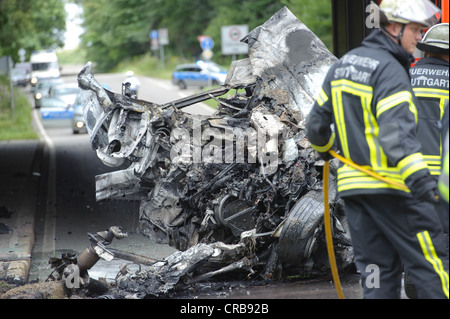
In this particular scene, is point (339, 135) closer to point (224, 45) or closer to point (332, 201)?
point (332, 201)

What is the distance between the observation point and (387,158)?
3961 mm

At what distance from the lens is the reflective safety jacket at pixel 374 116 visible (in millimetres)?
3836

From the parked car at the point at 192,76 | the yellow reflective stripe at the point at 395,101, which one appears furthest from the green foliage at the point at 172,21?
the yellow reflective stripe at the point at 395,101

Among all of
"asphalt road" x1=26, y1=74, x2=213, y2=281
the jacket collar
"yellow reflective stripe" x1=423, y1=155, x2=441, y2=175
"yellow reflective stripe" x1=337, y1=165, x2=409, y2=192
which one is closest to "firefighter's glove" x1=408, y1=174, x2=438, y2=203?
"yellow reflective stripe" x1=337, y1=165, x2=409, y2=192

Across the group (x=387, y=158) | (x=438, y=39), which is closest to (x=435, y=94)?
(x=438, y=39)

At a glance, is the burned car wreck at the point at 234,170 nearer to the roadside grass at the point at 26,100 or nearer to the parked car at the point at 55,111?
the roadside grass at the point at 26,100

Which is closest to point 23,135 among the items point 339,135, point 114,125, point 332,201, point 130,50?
point 114,125

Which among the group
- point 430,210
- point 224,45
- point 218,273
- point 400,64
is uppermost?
point 400,64

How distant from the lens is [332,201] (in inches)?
248

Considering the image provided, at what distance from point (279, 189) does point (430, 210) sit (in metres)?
2.73

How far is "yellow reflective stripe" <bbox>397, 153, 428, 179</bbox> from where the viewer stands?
377 centimetres

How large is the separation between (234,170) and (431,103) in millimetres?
2343

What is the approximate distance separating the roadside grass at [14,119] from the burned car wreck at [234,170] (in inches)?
722

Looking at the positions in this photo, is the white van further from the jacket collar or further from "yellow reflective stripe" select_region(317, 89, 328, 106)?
"yellow reflective stripe" select_region(317, 89, 328, 106)
